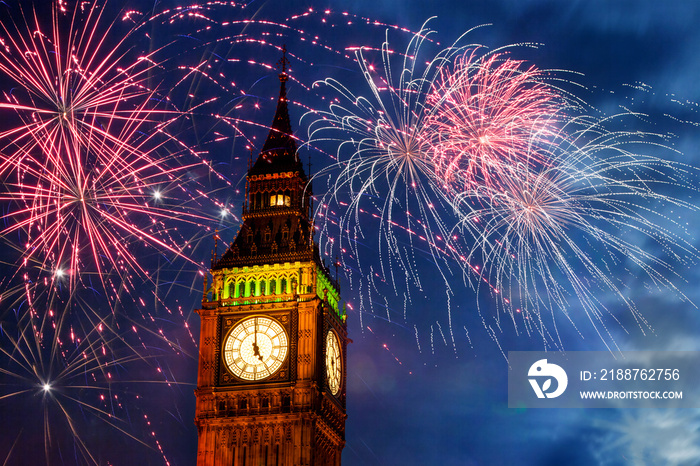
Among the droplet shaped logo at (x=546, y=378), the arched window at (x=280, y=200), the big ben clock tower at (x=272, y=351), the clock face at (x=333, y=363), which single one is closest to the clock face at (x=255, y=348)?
the big ben clock tower at (x=272, y=351)

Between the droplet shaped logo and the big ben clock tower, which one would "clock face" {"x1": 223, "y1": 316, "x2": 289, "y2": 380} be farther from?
the droplet shaped logo

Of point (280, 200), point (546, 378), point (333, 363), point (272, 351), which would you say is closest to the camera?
point (546, 378)

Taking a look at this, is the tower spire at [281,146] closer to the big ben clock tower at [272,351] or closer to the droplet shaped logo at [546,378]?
the big ben clock tower at [272,351]

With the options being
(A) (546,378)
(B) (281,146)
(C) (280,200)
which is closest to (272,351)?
(C) (280,200)

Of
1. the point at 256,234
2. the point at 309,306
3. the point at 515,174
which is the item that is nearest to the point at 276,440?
the point at 309,306

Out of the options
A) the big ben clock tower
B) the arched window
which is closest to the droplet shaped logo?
the big ben clock tower

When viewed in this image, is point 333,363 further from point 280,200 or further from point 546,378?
point 546,378

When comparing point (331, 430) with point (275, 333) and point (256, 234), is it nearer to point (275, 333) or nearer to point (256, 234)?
point (275, 333)
